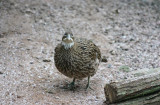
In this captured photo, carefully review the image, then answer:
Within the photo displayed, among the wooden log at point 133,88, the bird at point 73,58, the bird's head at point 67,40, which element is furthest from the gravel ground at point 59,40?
the bird's head at point 67,40

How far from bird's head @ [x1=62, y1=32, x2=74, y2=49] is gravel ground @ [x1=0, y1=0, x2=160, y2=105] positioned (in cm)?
97

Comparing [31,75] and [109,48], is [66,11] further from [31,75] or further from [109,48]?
[31,75]

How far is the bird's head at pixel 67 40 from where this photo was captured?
5.64 metres

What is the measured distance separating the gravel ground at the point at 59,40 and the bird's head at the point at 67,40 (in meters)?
0.97

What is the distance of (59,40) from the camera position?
848 cm

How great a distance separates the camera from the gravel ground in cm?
585

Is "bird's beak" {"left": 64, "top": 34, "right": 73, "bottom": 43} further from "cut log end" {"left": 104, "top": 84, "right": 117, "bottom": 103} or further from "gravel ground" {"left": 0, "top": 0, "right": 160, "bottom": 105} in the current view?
"cut log end" {"left": 104, "top": 84, "right": 117, "bottom": 103}

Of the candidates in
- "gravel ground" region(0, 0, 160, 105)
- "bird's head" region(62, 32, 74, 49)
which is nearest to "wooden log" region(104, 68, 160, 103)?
"gravel ground" region(0, 0, 160, 105)

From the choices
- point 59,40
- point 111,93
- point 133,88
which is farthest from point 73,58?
point 59,40

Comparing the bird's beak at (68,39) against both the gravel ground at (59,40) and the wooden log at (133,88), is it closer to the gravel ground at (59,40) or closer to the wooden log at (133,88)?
the gravel ground at (59,40)

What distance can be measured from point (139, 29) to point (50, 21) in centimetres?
289

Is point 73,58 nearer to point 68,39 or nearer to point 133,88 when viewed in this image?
point 68,39

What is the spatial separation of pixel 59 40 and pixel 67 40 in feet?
9.35

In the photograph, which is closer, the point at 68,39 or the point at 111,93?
the point at 111,93
